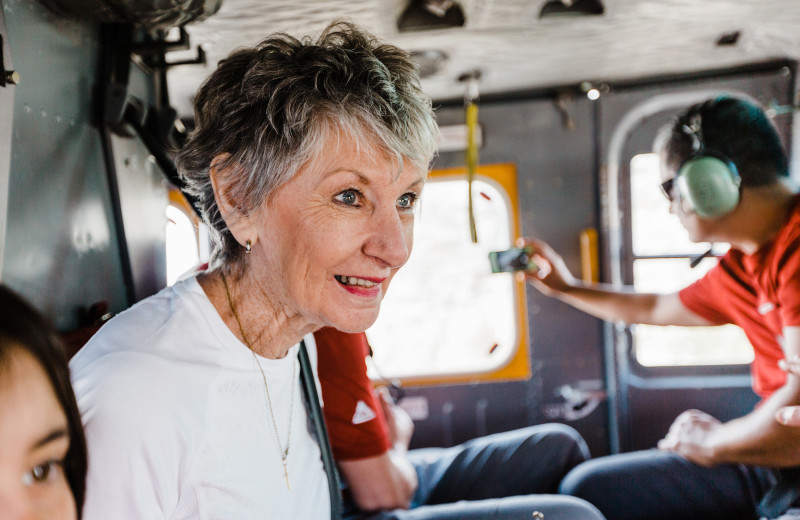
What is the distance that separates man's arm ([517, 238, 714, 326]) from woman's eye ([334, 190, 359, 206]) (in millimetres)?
1764

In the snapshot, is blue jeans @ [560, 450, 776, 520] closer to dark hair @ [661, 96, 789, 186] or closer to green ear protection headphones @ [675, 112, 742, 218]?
green ear protection headphones @ [675, 112, 742, 218]

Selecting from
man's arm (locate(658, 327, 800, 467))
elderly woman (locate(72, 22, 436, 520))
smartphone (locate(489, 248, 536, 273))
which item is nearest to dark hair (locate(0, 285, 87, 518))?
elderly woman (locate(72, 22, 436, 520))

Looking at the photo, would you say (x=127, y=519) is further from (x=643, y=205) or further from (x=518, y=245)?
(x=643, y=205)

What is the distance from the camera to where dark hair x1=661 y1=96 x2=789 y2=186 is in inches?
77.0

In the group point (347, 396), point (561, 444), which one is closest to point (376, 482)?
point (347, 396)

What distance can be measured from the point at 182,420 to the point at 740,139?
6.36 ft

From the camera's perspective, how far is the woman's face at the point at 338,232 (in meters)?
1.15

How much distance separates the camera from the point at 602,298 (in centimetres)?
263

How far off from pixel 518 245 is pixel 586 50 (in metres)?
0.95

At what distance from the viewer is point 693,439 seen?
2074 mm

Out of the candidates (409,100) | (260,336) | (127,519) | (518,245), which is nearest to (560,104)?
(518,245)

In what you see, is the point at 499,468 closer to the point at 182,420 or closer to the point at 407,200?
the point at 407,200

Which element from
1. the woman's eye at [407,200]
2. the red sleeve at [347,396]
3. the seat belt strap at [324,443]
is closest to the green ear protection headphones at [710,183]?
the woman's eye at [407,200]

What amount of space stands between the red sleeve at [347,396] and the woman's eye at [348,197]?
50 centimetres
